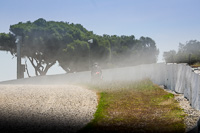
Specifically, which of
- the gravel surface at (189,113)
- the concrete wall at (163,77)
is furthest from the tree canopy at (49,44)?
the gravel surface at (189,113)

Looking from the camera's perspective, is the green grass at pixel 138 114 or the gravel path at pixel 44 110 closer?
the green grass at pixel 138 114

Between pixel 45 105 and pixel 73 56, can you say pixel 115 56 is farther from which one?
pixel 45 105

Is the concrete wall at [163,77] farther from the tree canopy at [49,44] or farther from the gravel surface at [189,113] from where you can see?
the tree canopy at [49,44]

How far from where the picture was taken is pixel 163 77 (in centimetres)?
2556

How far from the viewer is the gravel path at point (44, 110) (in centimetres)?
1255

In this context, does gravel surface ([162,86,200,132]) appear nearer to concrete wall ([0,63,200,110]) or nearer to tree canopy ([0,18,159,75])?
concrete wall ([0,63,200,110])

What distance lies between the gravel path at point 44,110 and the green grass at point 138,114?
65cm

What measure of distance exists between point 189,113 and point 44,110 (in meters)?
7.27

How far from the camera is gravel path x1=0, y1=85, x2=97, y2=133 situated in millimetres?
12547

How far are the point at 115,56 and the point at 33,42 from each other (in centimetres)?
5575

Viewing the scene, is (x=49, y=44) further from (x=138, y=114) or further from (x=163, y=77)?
(x=138, y=114)

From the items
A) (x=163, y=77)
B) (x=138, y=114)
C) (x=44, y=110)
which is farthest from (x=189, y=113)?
(x=163, y=77)

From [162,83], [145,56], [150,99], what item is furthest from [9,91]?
[145,56]

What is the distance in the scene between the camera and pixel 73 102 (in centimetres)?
1886
